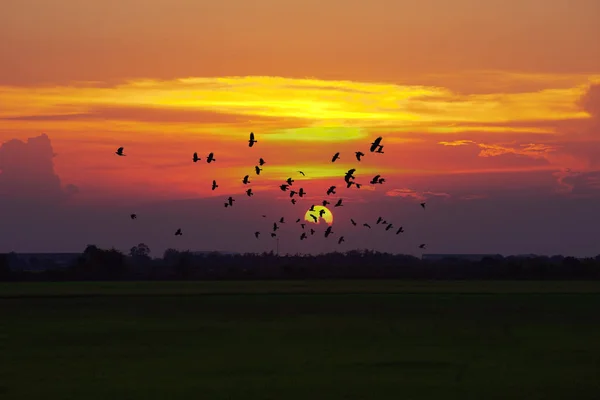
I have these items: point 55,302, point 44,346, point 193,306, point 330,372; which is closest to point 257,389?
point 330,372

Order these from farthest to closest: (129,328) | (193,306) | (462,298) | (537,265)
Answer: (537,265) → (462,298) → (193,306) → (129,328)

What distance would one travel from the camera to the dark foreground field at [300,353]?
108 feet

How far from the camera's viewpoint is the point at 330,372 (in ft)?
122

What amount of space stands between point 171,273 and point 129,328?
13682 cm

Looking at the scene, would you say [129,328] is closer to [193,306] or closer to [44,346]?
[44,346]

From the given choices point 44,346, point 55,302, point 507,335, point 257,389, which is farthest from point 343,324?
point 55,302

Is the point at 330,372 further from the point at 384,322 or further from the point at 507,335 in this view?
the point at 384,322

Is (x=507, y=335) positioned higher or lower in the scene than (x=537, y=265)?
lower

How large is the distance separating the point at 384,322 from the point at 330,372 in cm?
2712

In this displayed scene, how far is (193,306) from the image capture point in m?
84.8

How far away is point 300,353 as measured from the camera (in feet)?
145

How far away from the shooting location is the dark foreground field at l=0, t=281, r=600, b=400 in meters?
33.0

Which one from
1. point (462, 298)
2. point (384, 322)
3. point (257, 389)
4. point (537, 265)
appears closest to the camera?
point (257, 389)

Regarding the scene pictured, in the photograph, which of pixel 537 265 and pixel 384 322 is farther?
pixel 537 265
